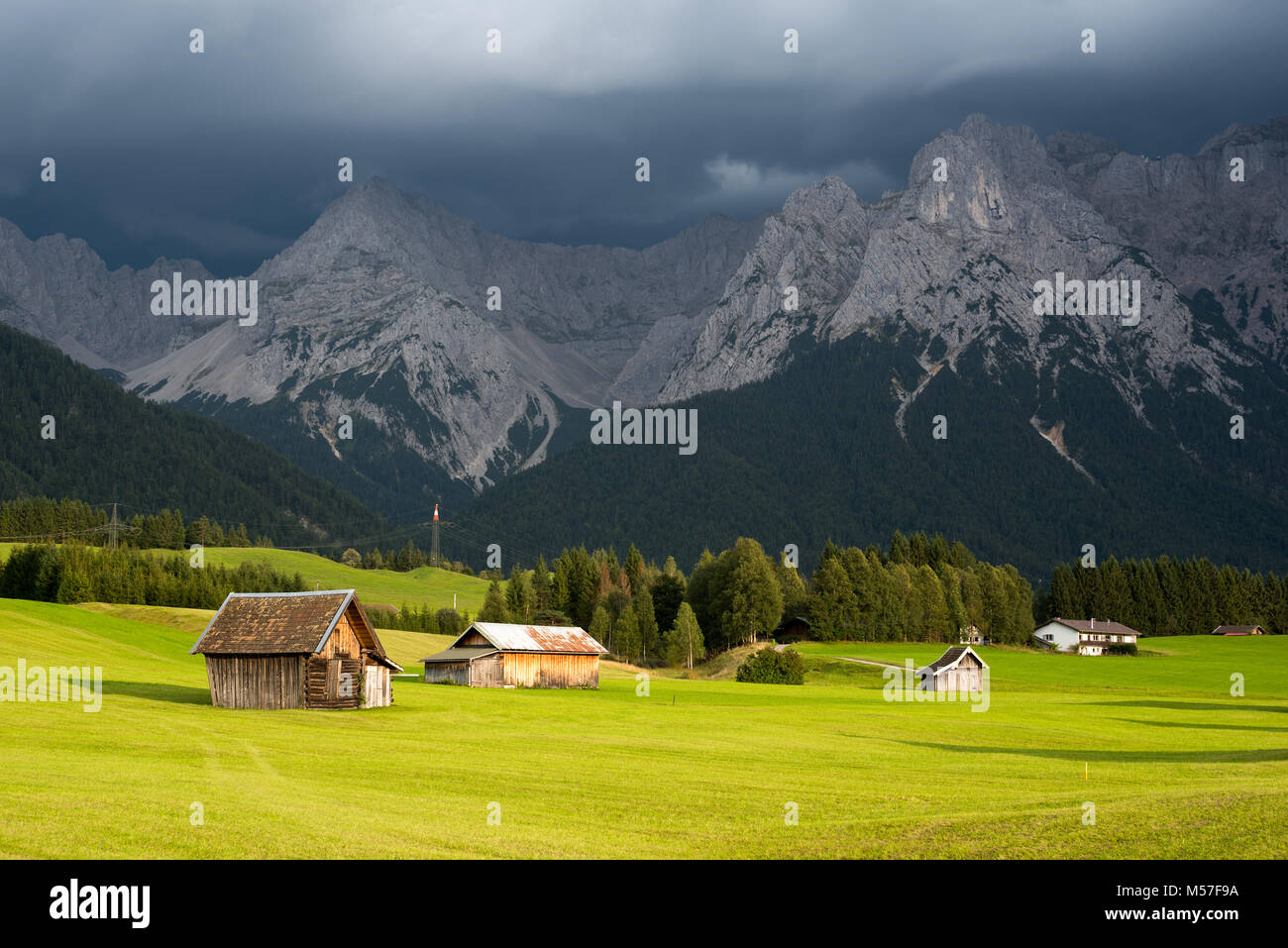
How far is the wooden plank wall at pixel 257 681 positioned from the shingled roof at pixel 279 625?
66 centimetres

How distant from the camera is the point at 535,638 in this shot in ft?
337

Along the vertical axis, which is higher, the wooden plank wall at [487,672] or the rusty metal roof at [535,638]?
the rusty metal roof at [535,638]

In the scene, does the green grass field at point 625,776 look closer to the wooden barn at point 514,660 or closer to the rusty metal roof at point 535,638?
the wooden barn at point 514,660

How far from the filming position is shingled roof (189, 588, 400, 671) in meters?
61.5

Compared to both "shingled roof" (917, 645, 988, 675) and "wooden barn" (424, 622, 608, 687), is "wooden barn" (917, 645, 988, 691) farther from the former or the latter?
"wooden barn" (424, 622, 608, 687)

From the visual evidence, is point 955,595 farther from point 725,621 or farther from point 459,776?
point 459,776

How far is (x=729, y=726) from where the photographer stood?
5888 centimetres

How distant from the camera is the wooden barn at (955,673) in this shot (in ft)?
328

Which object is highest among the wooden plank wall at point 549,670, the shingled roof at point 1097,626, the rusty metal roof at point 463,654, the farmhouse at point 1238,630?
the rusty metal roof at point 463,654

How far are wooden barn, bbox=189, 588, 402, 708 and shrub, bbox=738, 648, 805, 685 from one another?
165 feet

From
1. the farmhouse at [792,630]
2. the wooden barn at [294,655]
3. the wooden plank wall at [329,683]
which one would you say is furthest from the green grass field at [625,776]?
the farmhouse at [792,630]

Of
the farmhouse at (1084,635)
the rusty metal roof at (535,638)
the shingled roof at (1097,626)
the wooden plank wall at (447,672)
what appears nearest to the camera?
the wooden plank wall at (447,672)

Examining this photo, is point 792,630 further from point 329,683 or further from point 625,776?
point 625,776
